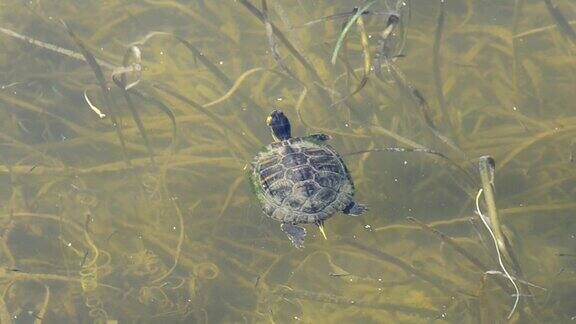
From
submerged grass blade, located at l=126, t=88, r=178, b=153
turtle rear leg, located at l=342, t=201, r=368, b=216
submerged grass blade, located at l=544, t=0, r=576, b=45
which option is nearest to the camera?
turtle rear leg, located at l=342, t=201, r=368, b=216

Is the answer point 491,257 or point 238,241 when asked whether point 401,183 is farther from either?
point 238,241

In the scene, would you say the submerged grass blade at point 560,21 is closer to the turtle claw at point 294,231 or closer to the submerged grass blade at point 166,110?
the turtle claw at point 294,231

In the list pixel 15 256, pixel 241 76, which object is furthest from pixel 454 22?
pixel 15 256

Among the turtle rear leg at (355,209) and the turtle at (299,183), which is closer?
the turtle at (299,183)

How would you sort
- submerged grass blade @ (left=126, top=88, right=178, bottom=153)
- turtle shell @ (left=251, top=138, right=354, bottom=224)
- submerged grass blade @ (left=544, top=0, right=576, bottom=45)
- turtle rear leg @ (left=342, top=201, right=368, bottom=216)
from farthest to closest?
submerged grass blade @ (left=544, top=0, right=576, bottom=45), submerged grass blade @ (left=126, top=88, right=178, bottom=153), turtle rear leg @ (left=342, top=201, right=368, bottom=216), turtle shell @ (left=251, top=138, right=354, bottom=224)

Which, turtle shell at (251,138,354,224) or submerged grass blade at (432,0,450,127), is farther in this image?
submerged grass blade at (432,0,450,127)

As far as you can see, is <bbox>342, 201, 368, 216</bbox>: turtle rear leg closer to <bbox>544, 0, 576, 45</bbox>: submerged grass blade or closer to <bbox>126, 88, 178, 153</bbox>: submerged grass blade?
<bbox>126, 88, 178, 153</bbox>: submerged grass blade

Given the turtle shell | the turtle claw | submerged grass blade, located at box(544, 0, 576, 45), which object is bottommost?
the turtle claw

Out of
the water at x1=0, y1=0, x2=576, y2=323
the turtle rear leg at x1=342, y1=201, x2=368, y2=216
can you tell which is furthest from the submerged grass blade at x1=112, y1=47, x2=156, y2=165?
the turtle rear leg at x1=342, y1=201, x2=368, y2=216

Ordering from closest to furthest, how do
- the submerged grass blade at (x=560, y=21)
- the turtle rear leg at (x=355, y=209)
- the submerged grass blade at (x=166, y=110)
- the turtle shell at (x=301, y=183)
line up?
1. the turtle shell at (x=301, y=183)
2. the turtle rear leg at (x=355, y=209)
3. the submerged grass blade at (x=166, y=110)
4. the submerged grass blade at (x=560, y=21)

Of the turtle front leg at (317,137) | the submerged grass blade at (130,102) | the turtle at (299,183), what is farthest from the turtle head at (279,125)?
the submerged grass blade at (130,102)
